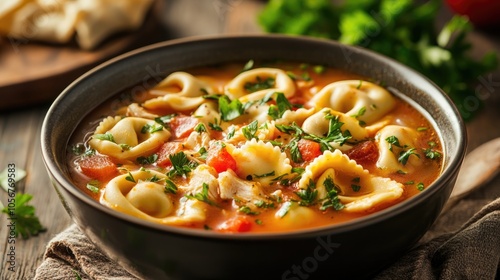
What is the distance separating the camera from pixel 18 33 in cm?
770

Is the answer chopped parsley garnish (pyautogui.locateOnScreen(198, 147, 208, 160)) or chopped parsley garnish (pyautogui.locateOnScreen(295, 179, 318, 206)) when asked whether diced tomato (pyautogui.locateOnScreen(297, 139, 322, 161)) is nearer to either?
chopped parsley garnish (pyautogui.locateOnScreen(295, 179, 318, 206))

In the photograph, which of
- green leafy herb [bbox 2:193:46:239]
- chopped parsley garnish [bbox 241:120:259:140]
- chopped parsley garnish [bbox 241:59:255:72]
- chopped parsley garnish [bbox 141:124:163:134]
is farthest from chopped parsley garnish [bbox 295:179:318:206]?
green leafy herb [bbox 2:193:46:239]

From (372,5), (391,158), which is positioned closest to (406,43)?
(372,5)

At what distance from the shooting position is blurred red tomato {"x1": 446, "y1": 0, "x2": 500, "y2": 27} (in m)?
7.87

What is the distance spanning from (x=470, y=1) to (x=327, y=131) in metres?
3.92

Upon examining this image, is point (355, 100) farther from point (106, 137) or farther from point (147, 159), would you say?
point (106, 137)

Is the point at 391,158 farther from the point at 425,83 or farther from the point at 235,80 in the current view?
the point at 235,80

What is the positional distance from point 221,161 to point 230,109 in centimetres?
72

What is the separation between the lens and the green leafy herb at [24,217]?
5.25 m

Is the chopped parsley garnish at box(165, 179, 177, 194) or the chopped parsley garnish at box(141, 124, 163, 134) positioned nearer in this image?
the chopped parsley garnish at box(165, 179, 177, 194)

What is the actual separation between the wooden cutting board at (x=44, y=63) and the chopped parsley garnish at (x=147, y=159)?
2804 millimetres

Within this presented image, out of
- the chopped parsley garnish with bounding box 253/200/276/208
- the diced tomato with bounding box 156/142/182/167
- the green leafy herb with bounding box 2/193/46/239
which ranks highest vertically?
the chopped parsley garnish with bounding box 253/200/276/208

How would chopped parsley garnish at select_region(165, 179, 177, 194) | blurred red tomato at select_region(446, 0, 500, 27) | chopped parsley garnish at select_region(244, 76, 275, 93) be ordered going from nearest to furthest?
chopped parsley garnish at select_region(165, 179, 177, 194) < chopped parsley garnish at select_region(244, 76, 275, 93) < blurred red tomato at select_region(446, 0, 500, 27)

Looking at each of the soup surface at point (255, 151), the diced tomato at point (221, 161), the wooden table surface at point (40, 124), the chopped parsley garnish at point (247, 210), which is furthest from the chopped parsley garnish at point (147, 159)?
the wooden table surface at point (40, 124)
